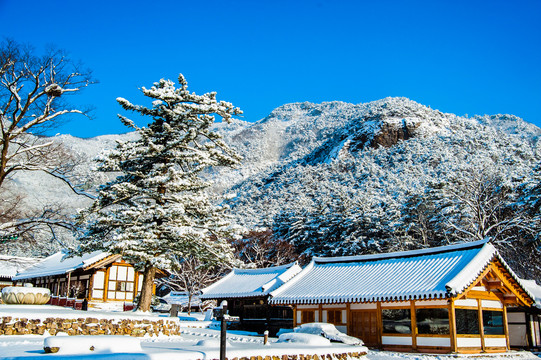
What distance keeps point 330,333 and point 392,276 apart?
15.8 feet

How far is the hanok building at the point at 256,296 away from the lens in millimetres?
29578

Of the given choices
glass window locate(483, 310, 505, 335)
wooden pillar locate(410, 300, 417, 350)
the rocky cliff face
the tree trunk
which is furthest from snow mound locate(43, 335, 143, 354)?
the rocky cliff face

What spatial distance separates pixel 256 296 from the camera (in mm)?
29906

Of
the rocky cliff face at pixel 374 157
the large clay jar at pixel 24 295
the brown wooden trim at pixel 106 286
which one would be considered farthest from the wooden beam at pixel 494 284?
the rocky cliff face at pixel 374 157

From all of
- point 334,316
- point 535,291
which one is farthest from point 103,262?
point 535,291

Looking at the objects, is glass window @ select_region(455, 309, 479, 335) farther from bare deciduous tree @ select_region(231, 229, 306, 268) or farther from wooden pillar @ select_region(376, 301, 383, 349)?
bare deciduous tree @ select_region(231, 229, 306, 268)

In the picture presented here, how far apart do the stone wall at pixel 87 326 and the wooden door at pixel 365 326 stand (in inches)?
361

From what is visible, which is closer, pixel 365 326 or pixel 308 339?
pixel 308 339

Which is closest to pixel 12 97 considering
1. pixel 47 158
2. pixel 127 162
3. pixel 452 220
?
pixel 47 158

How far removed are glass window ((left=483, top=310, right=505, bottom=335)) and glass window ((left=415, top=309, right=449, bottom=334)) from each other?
312 cm

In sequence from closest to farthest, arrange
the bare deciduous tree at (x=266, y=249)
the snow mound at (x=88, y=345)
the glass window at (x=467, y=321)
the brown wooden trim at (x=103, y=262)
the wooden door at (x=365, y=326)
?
the snow mound at (x=88, y=345) → the glass window at (x=467, y=321) → the wooden door at (x=365, y=326) → the brown wooden trim at (x=103, y=262) → the bare deciduous tree at (x=266, y=249)

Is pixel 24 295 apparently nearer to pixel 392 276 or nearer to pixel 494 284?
pixel 392 276

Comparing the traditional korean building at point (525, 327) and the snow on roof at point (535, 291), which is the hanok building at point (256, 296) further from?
the snow on roof at point (535, 291)

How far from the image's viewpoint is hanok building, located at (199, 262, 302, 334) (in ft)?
97.0
